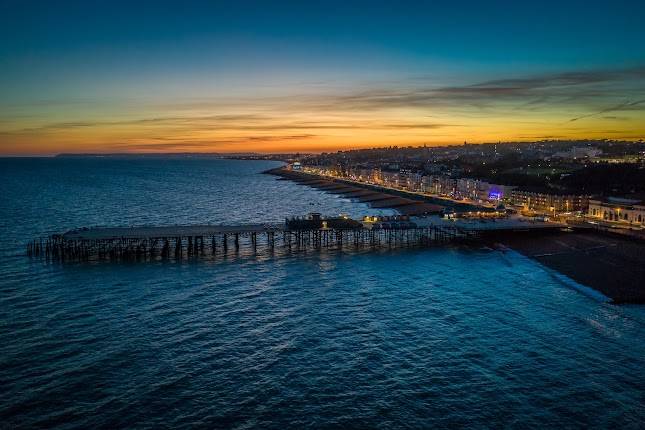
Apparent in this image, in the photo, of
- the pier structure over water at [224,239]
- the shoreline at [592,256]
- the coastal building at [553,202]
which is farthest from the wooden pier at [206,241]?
the coastal building at [553,202]

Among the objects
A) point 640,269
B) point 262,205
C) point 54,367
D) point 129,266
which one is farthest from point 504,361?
point 262,205

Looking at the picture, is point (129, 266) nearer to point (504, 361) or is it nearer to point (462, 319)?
point (462, 319)

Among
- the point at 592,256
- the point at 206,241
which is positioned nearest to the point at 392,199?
the point at 206,241

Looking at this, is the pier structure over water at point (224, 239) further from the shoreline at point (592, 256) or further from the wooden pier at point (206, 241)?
the shoreline at point (592, 256)

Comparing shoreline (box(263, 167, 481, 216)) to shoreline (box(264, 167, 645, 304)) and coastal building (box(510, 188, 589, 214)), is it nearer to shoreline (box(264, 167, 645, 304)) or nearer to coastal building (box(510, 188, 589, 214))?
coastal building (box(510, 188, 589, 214))

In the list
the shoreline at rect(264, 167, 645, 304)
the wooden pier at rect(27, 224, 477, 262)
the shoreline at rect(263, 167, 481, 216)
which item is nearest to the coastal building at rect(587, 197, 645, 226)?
the shoreline at rect(264, 167, 645, 304)

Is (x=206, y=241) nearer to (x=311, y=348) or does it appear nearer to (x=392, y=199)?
(x=311, y=348)

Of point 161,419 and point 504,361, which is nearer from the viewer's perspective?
point 161,419
